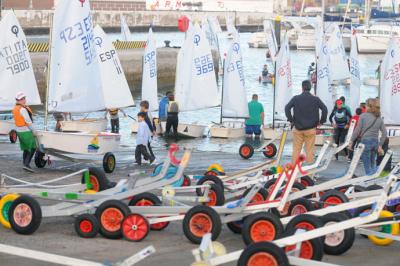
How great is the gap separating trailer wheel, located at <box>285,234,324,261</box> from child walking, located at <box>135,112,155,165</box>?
32.1ft

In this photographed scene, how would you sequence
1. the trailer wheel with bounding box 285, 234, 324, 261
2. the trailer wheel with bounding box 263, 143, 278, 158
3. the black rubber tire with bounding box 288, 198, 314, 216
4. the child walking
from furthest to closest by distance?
the trailer wheel with bounding box 263, 143, 278, 158 → the child walking → the black rubber tire with bounding box 288, 198, 314, 216 → the trailer wheel with bounding box 285, 234, 324, 261

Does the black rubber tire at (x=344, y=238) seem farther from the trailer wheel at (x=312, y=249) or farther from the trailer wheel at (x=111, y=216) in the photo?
the trailer wheel at (x=111, y=216)

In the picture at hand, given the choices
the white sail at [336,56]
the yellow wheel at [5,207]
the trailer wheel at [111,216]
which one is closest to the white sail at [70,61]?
the yellow wheel at [5,207]

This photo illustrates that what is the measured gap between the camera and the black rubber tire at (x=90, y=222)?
37.0 feet

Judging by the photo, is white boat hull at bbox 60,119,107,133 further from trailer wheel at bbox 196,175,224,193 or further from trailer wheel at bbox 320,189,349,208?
trailer wheel at bbox 320,189,349,208

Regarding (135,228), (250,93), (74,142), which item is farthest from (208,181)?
(250,93)

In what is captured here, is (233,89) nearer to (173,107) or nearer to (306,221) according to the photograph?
(173,107)

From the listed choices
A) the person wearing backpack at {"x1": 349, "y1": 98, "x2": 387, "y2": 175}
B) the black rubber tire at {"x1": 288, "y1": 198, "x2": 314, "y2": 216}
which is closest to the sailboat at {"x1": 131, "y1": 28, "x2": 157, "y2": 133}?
the person wearing backpack at {"x1": 349, "y1": 98, "x2": 387, "y2": 175}

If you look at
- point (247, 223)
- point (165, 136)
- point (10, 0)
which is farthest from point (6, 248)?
point (10, 0)

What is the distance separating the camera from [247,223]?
35.1 ft

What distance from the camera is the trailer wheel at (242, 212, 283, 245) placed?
34.6 ft

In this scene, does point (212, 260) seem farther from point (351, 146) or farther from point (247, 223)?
point (351, 146)

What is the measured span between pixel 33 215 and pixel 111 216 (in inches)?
34.7

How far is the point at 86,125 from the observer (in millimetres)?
28797
